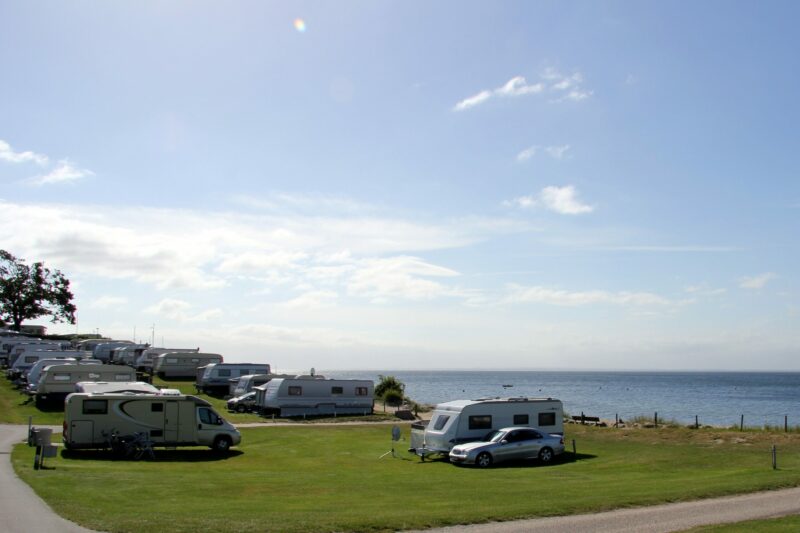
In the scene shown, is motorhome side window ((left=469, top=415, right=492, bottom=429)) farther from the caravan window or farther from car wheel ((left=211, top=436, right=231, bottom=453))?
car wheel ((left=211, top=436, right=231, bottom=453))

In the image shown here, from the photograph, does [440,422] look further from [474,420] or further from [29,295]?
[29,295]

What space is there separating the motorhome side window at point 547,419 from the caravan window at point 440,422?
14.7ft

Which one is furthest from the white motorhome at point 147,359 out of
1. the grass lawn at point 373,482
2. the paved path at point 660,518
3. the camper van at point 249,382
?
the paved path at point 660,518

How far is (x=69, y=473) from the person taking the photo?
789 inches

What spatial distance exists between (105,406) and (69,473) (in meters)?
8.07

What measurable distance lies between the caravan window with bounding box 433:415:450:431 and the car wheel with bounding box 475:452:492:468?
9.68ft

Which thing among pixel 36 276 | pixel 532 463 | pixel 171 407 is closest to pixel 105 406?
pixel 171 407

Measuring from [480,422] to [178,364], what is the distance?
40347 millimetres

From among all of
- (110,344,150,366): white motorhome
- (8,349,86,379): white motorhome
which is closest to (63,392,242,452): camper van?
(8,349,86,379): white motorhome

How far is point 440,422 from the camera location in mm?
29062

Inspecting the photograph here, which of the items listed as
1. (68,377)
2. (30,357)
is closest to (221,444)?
(68,377)

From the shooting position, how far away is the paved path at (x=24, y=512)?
12.2 metres

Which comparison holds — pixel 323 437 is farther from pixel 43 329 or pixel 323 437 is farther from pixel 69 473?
pixel 43 329

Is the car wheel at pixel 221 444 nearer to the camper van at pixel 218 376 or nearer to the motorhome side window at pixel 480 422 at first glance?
the motorhome side window at pixel 480 422
